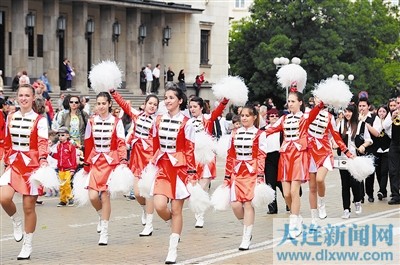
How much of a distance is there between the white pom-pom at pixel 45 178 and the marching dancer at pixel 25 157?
7 centimetres

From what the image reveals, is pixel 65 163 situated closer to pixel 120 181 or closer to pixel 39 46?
pixel 120 181

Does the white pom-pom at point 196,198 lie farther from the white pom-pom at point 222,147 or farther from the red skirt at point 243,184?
the white pom-pom at point 222,147

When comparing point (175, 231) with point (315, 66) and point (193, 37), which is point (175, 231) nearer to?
point (193, 37)

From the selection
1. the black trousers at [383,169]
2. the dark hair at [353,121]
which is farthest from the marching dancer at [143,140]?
the black trousers at [383,169]

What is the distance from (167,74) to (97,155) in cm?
3942

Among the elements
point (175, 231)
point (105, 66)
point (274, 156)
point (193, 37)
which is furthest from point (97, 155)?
point (193, 37)

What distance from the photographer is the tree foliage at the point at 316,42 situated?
2571 inches

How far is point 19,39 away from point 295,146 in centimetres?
3330

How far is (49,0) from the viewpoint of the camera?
48531mm

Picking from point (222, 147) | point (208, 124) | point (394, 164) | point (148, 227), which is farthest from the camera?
point (394, 164)

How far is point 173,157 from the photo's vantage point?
1245 cm

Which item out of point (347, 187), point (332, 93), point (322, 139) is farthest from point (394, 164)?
point (332, 93)

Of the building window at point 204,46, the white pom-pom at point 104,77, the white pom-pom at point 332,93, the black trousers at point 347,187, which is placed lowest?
the black trousers at point 347,187

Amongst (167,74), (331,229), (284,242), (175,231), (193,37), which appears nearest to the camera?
(175,231)
